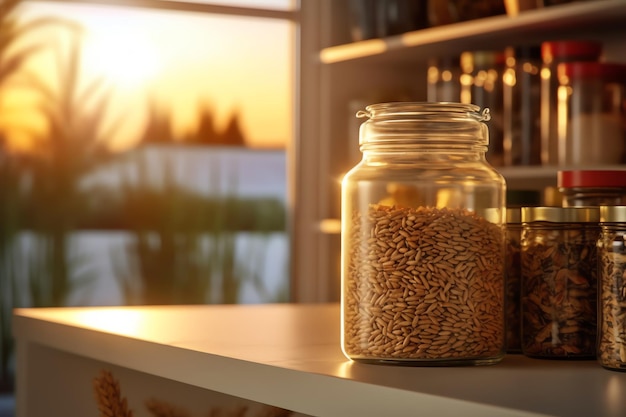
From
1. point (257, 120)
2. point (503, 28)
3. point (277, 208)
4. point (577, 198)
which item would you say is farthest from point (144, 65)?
point (577, 198)

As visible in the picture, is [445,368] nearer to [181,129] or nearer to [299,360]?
[299,360]

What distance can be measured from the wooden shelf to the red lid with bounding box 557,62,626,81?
4.6 inches

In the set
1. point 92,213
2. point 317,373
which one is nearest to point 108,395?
point 317,373

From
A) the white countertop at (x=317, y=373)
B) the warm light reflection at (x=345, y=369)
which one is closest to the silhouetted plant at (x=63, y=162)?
the white countertop at (x=317, y=373)

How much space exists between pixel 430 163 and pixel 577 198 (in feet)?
0.53

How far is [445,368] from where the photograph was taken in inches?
29.2

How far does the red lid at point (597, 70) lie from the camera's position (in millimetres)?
2256

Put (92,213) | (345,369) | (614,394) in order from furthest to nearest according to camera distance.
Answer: (92,213) → (345,369) → (614,394)

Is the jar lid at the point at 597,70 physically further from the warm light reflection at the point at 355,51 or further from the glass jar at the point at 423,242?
the glass jar at the point at 423,242

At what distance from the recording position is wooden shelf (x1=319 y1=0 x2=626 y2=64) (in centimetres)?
231

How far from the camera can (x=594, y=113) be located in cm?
227

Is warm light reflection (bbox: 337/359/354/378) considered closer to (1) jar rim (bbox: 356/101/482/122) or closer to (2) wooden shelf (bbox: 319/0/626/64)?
(1) jar rim (bbox: 356/101/482/122)

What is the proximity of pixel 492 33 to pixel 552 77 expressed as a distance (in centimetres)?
25

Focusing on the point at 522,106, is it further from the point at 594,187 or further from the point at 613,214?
the point at 613,214
